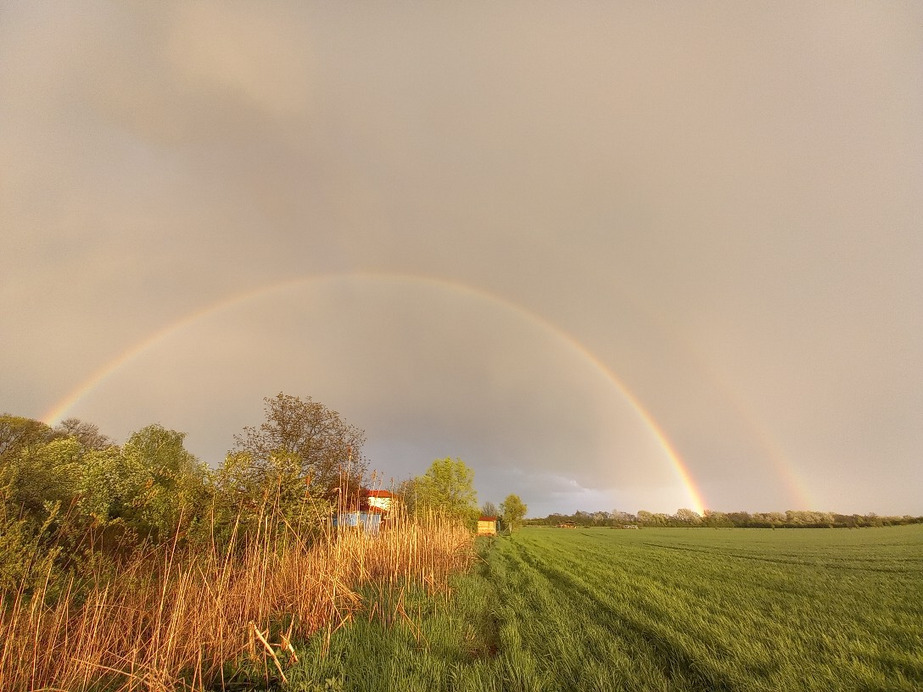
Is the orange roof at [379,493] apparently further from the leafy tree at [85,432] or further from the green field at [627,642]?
the leafy tree at [85,432]

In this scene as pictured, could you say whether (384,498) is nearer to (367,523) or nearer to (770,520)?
(367,523)

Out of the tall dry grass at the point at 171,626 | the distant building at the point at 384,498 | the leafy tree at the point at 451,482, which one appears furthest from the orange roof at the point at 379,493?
the leafy tree at the point at 451,482

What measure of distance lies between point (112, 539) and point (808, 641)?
45.2 ft

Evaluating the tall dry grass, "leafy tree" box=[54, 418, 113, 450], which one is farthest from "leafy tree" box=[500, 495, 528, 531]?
the tall dry grass

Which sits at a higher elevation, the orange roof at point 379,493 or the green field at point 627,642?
the orange roof at point 379,493

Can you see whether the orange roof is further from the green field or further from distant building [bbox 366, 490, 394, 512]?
the green field

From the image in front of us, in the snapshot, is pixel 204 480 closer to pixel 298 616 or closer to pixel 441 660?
pixel 298 616

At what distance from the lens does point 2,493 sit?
7406 millimetres

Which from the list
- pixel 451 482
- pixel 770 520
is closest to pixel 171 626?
pixel 451 482

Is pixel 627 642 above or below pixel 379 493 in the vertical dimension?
below

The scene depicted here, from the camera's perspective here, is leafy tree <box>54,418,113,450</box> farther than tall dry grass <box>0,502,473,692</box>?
Yes

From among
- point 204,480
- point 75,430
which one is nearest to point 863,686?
point 204,480

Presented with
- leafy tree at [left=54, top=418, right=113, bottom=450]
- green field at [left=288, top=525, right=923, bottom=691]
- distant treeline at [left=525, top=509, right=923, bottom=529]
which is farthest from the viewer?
distant treeline at [left=525, top=509, right=923, bottom=529]

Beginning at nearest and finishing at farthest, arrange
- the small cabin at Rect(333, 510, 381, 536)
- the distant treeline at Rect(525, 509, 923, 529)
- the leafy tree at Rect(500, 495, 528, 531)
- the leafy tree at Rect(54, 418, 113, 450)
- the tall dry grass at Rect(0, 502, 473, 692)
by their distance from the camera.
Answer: the tall dry grass at Rect(0, 502, 473, 692) → the small cabin at Rect(333, 510, 381, 536) → the leafy tree at Rect(54, 418, 113, 450) → the distant treeline at Rect(525, 509, 923, 529) → the leafy tree at Rect(500, 495, 528, 531)
